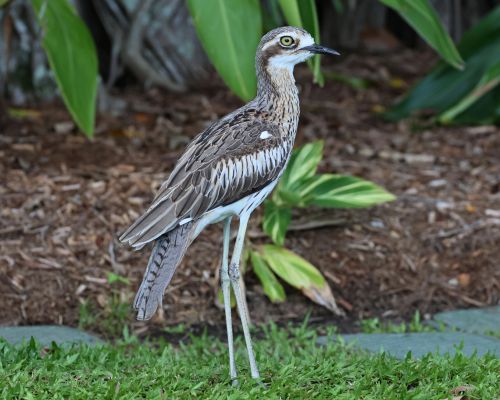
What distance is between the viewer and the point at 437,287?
7117 mm

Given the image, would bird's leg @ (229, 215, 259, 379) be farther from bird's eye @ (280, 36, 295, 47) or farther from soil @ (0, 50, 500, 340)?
soil @ (0, 50, 500, 340)

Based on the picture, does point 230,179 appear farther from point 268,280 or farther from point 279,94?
point 268,280

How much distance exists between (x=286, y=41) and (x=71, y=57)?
246 centimetres

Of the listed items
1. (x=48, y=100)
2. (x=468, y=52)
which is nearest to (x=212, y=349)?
(x=48, y=100)

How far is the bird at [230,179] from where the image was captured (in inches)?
199

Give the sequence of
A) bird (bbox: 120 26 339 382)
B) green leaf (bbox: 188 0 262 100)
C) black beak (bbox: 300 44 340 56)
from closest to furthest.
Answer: bird (bbox: 120 26 339 382), black beak (bbox: 300 44 340 56), green leaf (bbox: 188 0 262 100)

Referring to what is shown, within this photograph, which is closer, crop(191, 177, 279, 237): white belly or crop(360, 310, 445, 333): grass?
crop(191, 177, 279, 237): white belly

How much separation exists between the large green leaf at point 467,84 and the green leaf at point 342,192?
2.61m

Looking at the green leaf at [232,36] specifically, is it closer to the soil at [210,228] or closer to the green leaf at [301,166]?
the green leaf at [301,166]

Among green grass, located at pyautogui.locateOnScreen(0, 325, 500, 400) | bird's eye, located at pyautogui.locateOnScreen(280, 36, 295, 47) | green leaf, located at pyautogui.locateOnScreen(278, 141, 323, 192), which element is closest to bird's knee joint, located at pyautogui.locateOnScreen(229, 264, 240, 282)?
green grass, located at pyautogui.locateOnScreen(0, 325, 500, 400)

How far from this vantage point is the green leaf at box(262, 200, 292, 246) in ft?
22.4

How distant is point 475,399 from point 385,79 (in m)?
6.48

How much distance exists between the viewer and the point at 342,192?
23.4 feet

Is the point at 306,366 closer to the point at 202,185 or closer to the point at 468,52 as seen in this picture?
the point at 202,185
